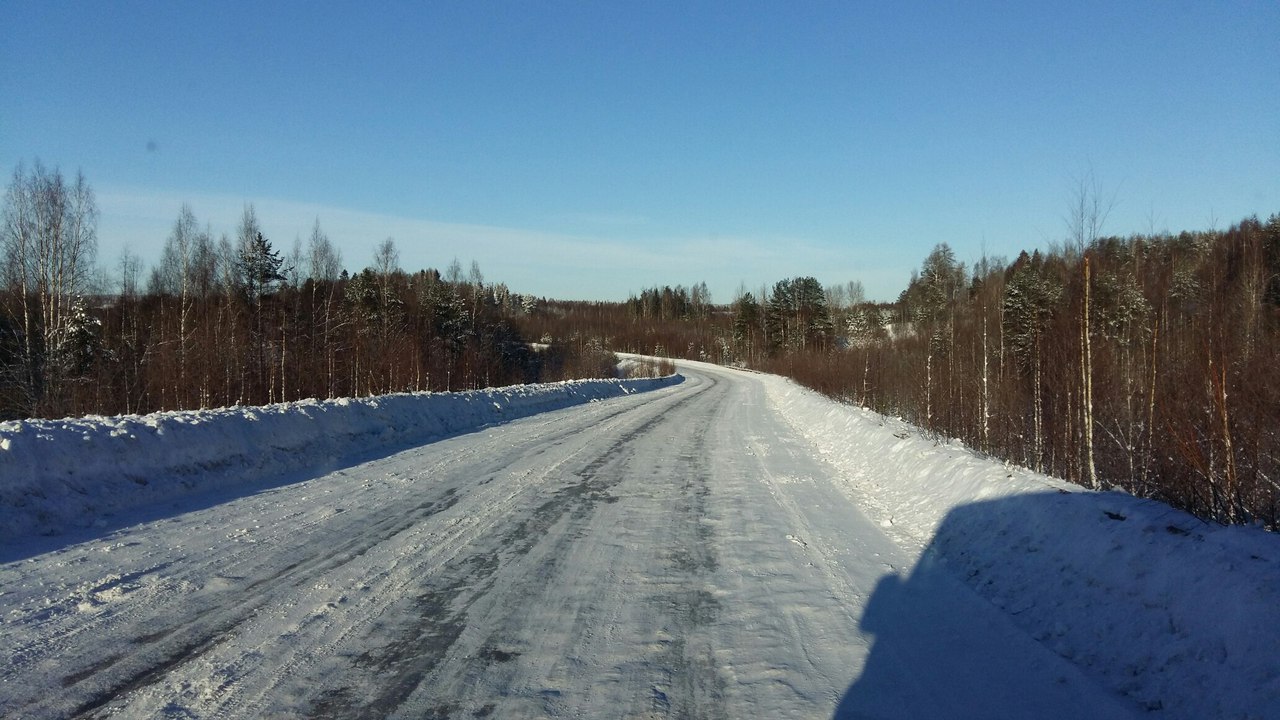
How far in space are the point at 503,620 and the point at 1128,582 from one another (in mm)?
4406

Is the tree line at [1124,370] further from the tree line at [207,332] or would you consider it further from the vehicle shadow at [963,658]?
the tree line at [207,332]

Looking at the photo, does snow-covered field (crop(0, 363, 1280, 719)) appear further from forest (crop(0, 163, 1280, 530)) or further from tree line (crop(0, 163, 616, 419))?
tree line (crop(0, 163, 616, 419))

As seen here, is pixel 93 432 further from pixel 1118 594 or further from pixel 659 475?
pixel 1118 594

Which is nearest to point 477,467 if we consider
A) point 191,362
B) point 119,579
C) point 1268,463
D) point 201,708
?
point 119,579

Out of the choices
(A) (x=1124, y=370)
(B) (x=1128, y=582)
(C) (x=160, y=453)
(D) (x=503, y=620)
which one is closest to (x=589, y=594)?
(D) (x=503, y=620)

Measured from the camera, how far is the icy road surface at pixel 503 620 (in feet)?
12.2

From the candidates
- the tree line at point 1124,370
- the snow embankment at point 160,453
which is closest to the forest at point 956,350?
the tree line at point 1124,370

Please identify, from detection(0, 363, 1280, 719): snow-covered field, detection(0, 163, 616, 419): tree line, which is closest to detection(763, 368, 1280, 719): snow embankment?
detection(0, 363, 1280, 719): snow-covered field

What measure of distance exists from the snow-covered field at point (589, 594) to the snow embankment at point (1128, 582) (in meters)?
0.02

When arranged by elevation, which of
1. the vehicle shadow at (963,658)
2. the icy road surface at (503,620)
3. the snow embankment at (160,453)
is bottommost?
the vehicle shadow at (963,658)

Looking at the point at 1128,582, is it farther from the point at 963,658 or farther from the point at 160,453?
the point at 160,453

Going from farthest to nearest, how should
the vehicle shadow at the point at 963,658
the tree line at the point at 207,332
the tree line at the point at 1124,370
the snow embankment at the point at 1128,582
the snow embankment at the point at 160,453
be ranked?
1. the tree line at the point at 207,332
2. the tree line at the point at 1124,370
3. the snow embankment at the point at 160,453
4. the vehicle shadow at the point at 963,658
5. the snow embankment at the point at 1128,582

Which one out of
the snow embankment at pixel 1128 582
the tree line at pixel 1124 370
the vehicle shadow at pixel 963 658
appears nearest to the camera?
the snow embankment at pixel 1128 582

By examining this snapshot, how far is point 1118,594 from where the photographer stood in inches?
182
